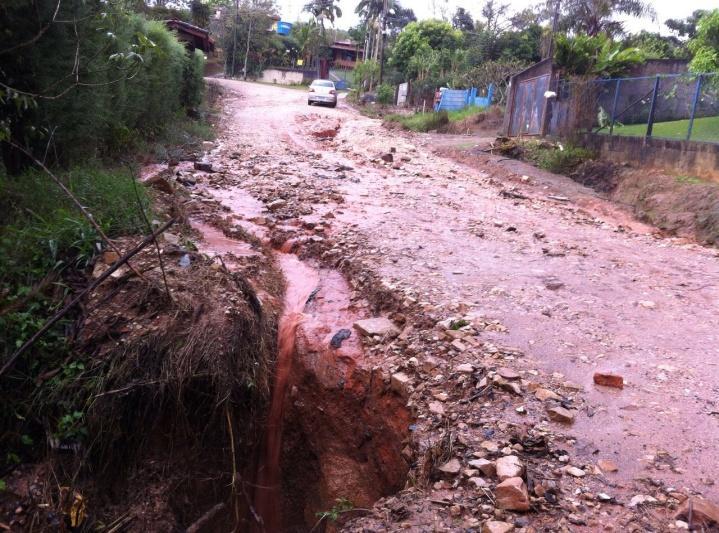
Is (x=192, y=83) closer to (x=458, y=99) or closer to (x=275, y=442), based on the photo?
(x=458, y=99)

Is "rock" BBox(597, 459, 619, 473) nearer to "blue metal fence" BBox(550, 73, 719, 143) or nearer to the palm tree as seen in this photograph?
"blue metal fence" BBox(550, 73, 719, 143)


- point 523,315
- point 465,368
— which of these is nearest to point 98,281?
point 465,368

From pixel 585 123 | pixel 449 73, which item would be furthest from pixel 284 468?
pixel 449 73

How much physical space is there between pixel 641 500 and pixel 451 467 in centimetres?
94

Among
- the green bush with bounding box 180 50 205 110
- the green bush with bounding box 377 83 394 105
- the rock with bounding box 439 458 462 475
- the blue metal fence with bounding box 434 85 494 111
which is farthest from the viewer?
the green bush with bounding box 377 83 394 105

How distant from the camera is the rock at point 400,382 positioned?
13.7ft

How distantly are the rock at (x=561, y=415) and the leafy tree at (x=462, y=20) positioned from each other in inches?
1633

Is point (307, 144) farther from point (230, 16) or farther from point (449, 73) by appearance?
Answer: point (230, 16)

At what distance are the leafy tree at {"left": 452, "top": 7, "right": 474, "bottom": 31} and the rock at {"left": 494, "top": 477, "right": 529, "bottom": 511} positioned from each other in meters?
42.3

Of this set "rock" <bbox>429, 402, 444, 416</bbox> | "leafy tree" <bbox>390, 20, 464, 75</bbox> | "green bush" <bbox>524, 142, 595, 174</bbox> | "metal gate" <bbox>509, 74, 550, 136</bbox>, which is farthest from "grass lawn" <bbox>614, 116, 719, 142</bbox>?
"leafy tree" <bbox>390, 20, 464, 75</bbox>

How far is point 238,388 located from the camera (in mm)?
4398

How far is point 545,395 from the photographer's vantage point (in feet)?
12.2

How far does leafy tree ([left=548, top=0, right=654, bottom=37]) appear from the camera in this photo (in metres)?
22.6

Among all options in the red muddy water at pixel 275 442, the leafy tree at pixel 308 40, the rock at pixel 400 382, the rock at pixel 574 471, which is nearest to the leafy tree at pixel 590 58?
the red muddy water at pixel 275 442
